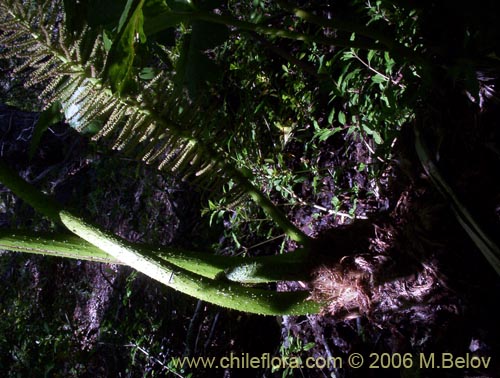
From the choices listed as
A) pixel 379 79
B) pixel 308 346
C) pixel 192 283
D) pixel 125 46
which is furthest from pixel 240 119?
pixel 125 46

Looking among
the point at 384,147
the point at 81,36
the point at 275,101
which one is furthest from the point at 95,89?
the point at 275,101

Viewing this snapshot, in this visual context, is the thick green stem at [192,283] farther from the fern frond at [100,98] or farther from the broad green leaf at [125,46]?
the broad green leaf at [125,46]

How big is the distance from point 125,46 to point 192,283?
356 millimetres

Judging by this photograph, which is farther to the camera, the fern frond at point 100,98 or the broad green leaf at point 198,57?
the fern frond at point 100,98

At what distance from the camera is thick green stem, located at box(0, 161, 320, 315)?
2.35 feet

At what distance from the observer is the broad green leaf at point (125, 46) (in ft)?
1.68

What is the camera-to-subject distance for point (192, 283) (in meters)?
0.72

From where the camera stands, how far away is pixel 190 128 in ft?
2.85

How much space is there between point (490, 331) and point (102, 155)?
1.81 meters

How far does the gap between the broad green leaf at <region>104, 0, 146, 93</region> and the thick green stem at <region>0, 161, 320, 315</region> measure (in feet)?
0.88

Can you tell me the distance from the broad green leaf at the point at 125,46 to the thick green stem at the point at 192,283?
0.27 m

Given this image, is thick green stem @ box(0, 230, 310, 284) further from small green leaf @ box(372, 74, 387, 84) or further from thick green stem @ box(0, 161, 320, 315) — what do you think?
small green leaf @ box(372, 74, 387, 84)

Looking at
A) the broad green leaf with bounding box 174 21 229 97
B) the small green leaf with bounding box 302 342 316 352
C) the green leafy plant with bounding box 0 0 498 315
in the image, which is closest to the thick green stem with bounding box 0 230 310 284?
the green leafy plant with bounding box 0 0 498 315

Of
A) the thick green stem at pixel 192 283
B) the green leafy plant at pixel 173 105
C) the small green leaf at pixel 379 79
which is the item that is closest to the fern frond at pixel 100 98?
the green leafy plant at pixel 173 105
